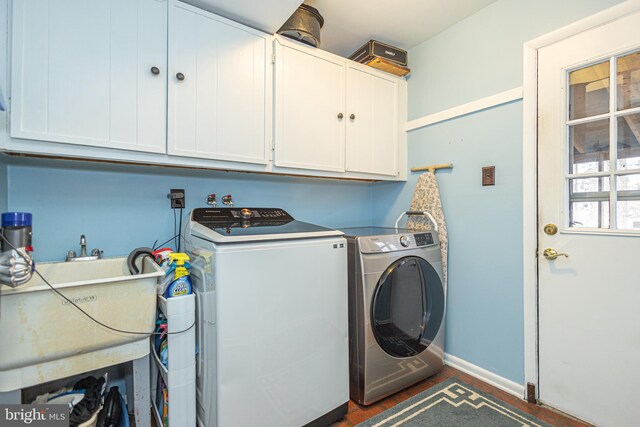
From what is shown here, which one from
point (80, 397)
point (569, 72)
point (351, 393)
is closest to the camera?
point (80, 397)

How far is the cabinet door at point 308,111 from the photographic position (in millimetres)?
1785

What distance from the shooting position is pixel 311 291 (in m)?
1.42

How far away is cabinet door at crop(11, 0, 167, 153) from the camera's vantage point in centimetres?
115

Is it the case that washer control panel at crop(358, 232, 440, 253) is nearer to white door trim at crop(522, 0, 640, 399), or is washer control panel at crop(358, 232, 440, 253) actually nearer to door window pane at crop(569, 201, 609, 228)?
white door trim at crop(522, 0, 640, 399)

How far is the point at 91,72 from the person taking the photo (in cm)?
127

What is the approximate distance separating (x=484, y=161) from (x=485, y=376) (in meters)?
1.41

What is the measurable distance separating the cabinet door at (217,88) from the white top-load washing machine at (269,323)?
0.42 metres

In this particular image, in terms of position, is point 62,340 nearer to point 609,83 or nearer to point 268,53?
point 268,53

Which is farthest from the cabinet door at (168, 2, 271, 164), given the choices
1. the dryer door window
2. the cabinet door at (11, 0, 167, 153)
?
the dryer door window

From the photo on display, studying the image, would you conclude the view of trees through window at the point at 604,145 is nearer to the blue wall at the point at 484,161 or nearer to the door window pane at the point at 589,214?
the door window pane at the point at 589,214

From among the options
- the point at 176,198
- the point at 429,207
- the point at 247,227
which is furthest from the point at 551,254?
the point at 176,198

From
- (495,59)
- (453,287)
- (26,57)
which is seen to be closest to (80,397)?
(26,57)

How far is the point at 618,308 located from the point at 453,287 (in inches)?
33.2

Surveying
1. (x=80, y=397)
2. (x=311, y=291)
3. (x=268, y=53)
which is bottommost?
(x=80, y=397)
